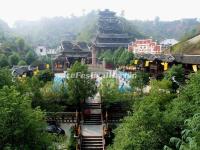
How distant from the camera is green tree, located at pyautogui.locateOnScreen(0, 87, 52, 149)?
13336mm

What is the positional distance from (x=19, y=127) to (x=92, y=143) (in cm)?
1013

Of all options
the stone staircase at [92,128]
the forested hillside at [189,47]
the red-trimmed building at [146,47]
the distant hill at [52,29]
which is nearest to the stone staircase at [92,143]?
the stone staircase at [92,128]

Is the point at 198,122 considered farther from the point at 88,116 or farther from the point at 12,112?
the point at 88,116

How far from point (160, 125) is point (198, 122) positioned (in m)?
2.52

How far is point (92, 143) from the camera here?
76.1 ft

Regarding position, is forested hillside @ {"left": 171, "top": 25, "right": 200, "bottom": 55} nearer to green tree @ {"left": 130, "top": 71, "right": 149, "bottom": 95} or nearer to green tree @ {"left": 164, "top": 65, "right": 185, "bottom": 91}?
green tree @ {"left": 164, "top": 65, "right": 185, "bottom": 91}

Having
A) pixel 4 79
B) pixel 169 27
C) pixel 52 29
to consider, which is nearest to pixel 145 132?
pixel 4 79

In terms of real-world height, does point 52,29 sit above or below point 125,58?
below

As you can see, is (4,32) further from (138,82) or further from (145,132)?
(145,132)

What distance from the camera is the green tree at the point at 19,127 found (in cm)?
1334

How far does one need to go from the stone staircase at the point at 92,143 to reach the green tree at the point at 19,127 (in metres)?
8.17

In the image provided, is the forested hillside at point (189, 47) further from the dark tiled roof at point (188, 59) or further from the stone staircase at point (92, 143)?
the stone staircase at point (92, 143)

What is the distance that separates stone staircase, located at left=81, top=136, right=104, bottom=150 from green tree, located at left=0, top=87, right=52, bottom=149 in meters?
8.17

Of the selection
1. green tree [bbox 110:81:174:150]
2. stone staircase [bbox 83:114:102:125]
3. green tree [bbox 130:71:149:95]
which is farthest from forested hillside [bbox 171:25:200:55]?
green tree [bbox 110:81:174:150]
